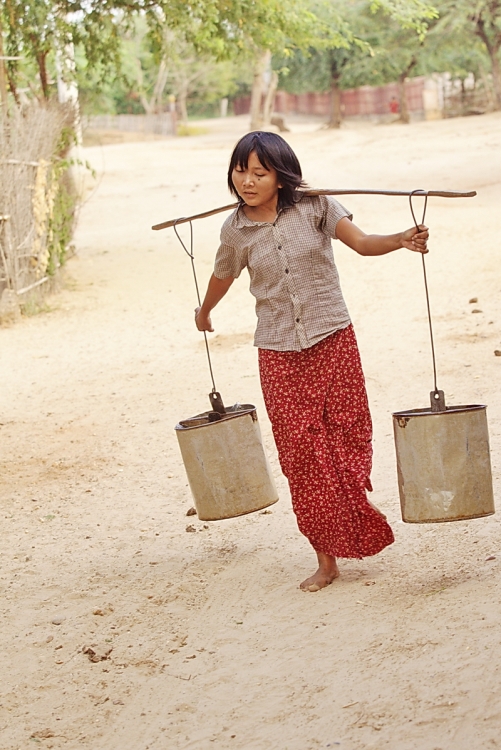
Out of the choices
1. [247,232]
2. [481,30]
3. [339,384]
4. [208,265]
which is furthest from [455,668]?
[481,30]

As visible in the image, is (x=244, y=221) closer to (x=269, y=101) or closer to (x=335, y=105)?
(x=269, y=101)

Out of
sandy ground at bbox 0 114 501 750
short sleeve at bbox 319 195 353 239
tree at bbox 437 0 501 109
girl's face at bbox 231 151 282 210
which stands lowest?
sandy ground at bbox 0 114 501 750

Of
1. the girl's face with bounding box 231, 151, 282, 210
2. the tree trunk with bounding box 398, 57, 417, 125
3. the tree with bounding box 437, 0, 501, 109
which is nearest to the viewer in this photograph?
the girl's face with bounding box 231, 151, 282, 210

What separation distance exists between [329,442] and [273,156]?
95cm

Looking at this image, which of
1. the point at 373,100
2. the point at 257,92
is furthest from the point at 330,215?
the point at 373,100

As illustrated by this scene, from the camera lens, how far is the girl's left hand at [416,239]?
294 cm

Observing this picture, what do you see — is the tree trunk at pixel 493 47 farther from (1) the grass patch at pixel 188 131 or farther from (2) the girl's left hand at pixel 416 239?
(2) the girl's left hand at pixel 416 239

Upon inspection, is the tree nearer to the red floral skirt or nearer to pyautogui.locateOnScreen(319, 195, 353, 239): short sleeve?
pyautogui.locateOnScreen(319, 195, 353, 239): short sleeve

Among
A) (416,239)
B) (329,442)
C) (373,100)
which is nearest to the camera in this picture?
(416,239)

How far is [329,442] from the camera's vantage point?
3.36 m

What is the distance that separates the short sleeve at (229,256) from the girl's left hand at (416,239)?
624 mm

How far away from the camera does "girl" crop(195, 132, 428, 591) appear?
10.7 feet

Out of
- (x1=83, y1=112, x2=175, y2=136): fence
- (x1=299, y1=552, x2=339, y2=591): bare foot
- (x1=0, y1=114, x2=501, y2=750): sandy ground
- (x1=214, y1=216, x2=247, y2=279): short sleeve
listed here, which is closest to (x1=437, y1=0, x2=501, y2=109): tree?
(x1=83, y1=112, x2=175, y2=136): fence

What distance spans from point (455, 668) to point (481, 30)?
28.1 metres
